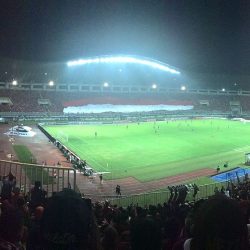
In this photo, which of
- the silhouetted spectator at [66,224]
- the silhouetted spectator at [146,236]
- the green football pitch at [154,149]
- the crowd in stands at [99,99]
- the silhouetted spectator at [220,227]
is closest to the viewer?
the silhouetted spectator at [66,224]

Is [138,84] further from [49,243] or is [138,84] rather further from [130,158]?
[49,243]

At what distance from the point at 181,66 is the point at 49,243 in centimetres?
10217

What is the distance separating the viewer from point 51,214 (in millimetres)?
2756

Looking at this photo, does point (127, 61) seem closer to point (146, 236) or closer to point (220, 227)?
point (146, 236)

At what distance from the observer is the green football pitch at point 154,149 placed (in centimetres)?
3388

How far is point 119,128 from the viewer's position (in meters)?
62.8

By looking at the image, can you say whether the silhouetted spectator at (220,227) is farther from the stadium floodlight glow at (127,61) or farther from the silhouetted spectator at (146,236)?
the stadium floodlight glow at (127,61)

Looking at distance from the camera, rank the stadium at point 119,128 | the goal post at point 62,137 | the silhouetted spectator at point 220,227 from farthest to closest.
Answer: the goal post at point 62,137 < the stadium at point 119,128 < the silhouetted spectator at point 220,227

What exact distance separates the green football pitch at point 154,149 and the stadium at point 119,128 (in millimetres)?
101

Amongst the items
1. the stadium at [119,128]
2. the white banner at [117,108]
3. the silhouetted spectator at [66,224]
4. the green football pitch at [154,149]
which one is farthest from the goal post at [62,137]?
the silhouetted spectator at [66,224]

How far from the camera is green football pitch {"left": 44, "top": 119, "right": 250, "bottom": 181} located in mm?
33875

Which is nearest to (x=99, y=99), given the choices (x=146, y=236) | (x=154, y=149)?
(x=154, y=149)

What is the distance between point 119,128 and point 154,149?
20290mm

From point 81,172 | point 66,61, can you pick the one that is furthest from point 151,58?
point 81,172
